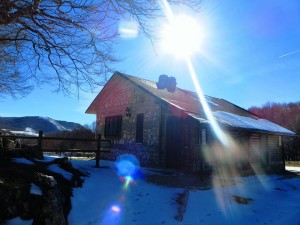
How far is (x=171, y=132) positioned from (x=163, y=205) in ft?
22.2

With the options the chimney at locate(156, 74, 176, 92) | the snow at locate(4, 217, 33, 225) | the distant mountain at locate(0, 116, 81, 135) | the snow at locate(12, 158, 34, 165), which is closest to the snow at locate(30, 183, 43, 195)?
the snow at locate(4, 217, 33, 225)

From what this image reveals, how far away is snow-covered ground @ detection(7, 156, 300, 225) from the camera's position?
7.20 m

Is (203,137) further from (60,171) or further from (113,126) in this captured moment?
(113,126)

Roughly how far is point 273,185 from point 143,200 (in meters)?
6.79

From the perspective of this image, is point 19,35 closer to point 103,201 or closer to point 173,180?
point 103,201

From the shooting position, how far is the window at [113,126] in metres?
17.6

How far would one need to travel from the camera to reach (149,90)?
15.5 m

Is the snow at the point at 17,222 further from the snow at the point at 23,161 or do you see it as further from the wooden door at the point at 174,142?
the wooden door at the point at 174,142

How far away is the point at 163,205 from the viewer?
794 cm

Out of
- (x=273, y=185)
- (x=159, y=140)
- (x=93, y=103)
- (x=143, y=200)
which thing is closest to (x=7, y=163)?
(x=143, y=200)

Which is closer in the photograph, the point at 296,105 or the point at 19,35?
the point at 19,35

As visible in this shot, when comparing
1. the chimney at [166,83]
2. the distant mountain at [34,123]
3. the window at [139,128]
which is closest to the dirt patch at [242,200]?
the window at [139,128]

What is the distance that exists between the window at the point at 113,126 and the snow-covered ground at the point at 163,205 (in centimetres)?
702

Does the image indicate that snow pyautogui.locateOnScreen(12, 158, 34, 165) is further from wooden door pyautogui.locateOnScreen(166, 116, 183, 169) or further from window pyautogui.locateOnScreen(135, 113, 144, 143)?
Result: window pyautogui.locateOnScreen(135, 113, 144, 143)
